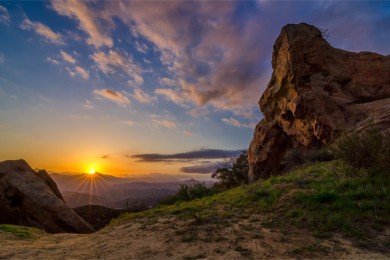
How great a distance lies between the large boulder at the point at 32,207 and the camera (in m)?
15.8

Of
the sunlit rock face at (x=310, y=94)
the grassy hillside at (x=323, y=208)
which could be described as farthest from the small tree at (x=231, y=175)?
the grassy hillside at (x=323, y=208)

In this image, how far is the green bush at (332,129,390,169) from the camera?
10477mm

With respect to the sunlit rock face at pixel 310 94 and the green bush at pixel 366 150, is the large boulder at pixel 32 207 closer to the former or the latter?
the green bush at pixel 366 150

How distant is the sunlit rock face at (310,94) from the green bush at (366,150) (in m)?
6.85

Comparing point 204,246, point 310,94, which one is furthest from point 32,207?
point 310,94

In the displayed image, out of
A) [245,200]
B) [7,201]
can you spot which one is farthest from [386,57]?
[7,201]

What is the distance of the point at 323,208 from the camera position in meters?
8.45

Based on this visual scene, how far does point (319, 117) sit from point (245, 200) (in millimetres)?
10732

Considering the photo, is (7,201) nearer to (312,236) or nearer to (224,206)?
(224,206)

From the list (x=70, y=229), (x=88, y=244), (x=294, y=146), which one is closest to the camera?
(x=88, y=244)

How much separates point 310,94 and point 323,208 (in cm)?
1310

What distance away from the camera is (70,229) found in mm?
15891

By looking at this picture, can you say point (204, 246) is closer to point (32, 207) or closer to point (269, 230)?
point (269, 230)

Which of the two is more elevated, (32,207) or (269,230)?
(32,207)
